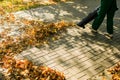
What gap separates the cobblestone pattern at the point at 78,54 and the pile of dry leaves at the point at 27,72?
23 centimetres

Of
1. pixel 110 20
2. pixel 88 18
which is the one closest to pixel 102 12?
pixel 110 20

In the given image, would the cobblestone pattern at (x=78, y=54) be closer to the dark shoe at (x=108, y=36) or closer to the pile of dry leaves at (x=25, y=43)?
the dark shoe at (x=108, y=36)

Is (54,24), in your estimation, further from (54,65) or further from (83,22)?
(54,65)

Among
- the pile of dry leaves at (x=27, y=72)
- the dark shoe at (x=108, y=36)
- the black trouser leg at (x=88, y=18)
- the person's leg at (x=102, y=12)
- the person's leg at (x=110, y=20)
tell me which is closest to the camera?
the pile of dry leaves at (x=27, y=72)

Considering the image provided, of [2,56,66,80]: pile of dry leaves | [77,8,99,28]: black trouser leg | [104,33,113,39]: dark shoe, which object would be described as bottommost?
[104,33,113,39]: dark shoe

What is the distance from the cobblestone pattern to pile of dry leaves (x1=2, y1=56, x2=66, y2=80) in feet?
0.77

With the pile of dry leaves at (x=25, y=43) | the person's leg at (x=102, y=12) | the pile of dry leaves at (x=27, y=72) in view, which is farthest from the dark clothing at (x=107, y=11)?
the pile of dry leaves at (x=27, y=72)

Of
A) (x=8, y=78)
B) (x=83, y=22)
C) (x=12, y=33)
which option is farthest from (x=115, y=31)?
(x=8, y=78)

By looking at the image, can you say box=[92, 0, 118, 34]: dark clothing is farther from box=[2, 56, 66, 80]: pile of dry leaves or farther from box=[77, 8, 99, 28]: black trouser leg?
box=[2, 56, 66, 80]: pile of dry leaves

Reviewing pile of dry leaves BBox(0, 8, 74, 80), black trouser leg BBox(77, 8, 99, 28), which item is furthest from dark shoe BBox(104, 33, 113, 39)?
pile of dry leaves BBox(0, 8, 74, 80)

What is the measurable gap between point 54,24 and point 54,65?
2.62 m

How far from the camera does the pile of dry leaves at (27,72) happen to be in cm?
536

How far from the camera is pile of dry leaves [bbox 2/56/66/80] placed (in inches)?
211

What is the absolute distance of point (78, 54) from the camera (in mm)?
6496
